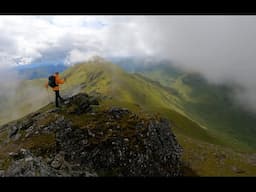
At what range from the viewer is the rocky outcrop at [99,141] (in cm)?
2278

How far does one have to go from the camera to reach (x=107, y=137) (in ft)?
80.1

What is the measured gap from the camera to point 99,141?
2402 cm

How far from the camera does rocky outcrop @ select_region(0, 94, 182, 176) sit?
2278cm
